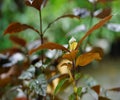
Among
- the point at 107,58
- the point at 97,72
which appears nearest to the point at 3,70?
the point at 97,72

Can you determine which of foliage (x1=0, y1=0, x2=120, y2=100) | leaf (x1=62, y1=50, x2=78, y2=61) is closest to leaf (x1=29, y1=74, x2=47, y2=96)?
→ foliage (x1=0, y1=0, x2=120, y2=100)

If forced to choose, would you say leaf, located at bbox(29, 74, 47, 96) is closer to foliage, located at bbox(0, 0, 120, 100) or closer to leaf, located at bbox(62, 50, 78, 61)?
foliage, located at bbox(0, 0, 120, 100)

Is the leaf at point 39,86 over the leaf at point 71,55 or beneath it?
beneath

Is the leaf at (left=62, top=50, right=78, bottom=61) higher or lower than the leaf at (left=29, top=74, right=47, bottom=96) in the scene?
higher

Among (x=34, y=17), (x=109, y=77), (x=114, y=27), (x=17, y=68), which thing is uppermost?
(x=34, y=17)

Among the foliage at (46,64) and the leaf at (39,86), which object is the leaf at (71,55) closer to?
the foliage at (46,64)

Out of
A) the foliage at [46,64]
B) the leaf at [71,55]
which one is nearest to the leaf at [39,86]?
the foliage at [46,64]

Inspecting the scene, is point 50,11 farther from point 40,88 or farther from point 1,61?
point 40,88

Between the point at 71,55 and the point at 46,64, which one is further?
the point at 46,64
